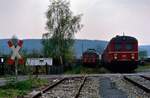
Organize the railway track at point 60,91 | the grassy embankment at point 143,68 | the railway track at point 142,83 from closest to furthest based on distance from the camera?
the railway track at point 60,91
the railway track at point 142,83
the grassy embankment at point 143,68

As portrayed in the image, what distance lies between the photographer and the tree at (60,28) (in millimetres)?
80688

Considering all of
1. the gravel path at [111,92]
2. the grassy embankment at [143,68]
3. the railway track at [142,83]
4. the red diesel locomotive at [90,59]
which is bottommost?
the grassy embankment at [143,68]

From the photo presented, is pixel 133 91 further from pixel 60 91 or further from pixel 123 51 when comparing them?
pixel 123 51

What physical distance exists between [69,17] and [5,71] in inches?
1463

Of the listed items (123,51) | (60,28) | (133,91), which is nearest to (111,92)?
(133,91)

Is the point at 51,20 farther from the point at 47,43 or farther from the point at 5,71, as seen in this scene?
the point at 5,71

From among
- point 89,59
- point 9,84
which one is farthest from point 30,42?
point 9,84

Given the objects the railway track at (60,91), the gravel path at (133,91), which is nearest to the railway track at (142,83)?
the gravel path at (133,91)

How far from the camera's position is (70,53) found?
256 feet

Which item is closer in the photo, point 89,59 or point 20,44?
point 20,44

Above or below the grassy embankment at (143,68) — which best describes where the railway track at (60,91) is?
above

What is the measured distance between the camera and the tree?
8069cm

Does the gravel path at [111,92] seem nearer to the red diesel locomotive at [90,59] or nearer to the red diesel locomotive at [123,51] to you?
the red diesel locomotive at [123,51]

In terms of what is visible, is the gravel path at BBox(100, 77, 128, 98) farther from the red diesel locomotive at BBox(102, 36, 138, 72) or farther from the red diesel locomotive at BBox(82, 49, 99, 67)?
the red diesel locomotive at BBox(82, 49, 99, 67)
